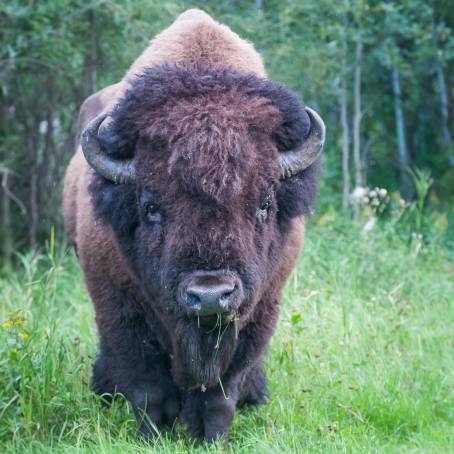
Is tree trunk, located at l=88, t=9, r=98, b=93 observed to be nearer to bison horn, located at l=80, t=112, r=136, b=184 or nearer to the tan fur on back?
the tan fur on back

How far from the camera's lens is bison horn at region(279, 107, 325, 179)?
4.73 m

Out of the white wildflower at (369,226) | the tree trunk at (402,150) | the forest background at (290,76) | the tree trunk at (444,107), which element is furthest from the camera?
the tree trunk at (402,150)

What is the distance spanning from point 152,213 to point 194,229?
0.44m

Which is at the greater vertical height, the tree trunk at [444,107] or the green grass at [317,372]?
the green grass at [317,372]

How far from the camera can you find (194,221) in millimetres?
4234

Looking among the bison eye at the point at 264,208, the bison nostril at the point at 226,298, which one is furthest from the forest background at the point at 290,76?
the bison nostril at the point at 226,298

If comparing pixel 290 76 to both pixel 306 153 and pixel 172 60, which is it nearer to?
pixel 172 60

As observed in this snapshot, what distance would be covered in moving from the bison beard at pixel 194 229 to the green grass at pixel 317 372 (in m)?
0.30

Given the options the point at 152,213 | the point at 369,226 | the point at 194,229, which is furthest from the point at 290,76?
the point at 194,229

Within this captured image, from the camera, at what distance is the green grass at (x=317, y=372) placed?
487 centimetres

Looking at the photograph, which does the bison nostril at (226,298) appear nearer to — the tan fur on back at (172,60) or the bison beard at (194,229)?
the bison beard at (194,229)

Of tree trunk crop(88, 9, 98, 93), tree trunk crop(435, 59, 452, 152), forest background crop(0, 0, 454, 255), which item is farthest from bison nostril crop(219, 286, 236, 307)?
tree trunk crop(435, 59, 452, 152)

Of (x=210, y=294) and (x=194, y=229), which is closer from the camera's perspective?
(x=210, y=294)

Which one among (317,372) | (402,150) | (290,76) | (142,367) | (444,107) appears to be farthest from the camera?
(402,150)
